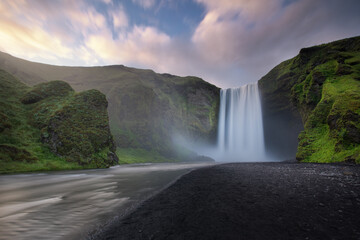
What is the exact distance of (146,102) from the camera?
7562 cm

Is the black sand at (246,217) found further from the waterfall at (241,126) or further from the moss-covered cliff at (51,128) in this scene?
the waterfall at (241,126)

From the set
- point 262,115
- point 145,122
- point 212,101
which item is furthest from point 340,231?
point 212,101

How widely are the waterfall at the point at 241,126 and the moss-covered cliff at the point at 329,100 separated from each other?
20.6 metres

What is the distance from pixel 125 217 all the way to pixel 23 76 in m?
97.3

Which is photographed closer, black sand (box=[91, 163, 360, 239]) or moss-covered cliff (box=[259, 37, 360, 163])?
black sand (box=[91, 163, 360, 239])

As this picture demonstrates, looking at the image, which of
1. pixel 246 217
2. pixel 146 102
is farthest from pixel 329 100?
pixel 146 102

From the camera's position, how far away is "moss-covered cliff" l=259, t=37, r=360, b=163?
1868 centimetres

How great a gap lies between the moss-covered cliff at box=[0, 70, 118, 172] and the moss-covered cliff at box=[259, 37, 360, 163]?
31945mm

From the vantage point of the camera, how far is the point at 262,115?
70125mm

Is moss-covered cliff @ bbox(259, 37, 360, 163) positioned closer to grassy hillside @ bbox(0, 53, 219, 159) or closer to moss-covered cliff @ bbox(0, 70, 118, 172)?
moss-covered cliff @ bbox(0, 70, 118, 172)

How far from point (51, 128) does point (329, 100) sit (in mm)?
43054

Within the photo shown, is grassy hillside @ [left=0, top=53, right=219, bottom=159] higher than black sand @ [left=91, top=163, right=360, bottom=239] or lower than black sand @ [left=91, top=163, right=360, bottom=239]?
higher

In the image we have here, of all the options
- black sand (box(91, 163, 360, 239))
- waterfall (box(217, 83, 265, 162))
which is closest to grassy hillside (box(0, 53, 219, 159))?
waterfall (box(217, 83, 265, 162))

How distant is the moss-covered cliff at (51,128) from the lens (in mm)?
18484
